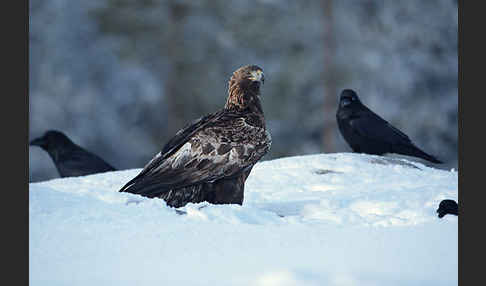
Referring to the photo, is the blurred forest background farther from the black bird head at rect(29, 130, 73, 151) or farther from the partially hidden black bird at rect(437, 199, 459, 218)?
the partially hidden black bird at rect(437, 199, 459, 218)

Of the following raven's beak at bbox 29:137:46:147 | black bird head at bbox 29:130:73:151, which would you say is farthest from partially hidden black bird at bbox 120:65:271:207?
raven's beak at bbox 29:137:46:147

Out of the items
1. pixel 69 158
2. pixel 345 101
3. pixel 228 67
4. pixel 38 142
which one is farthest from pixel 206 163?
pixel 228 67

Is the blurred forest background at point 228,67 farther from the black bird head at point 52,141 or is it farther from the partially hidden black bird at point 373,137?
the partially hidden black bird at point 373,137

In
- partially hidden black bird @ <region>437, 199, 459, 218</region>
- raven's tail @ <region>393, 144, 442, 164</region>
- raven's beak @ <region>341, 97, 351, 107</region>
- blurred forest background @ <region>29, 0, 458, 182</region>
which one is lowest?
partially hidden black bird @ <region>437, 199, 459, 218</region>

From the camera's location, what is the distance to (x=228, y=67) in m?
17.7

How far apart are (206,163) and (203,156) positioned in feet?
0.22

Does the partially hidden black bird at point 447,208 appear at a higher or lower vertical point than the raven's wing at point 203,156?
lower

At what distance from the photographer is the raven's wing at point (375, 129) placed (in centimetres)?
884

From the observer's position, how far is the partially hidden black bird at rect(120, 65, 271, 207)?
207 inches

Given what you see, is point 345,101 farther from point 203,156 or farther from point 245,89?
point 203,156

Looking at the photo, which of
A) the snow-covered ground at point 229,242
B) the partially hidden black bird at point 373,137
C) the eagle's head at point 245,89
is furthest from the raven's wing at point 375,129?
the snow-covered ground at point 229,242

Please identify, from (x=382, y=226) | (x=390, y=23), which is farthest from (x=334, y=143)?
(x=382, y=226)

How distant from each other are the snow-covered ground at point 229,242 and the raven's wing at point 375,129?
11.1 feet

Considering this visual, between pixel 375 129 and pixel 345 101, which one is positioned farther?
pixel 345 101
